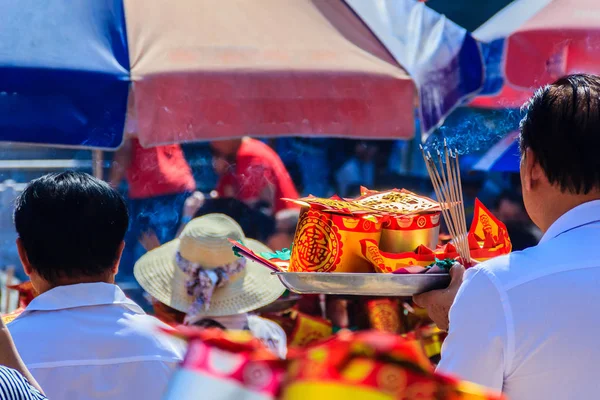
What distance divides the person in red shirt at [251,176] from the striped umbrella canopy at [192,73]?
61 centimetres

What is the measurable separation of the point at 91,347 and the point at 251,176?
2416 millimetres

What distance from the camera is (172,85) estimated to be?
3.04m

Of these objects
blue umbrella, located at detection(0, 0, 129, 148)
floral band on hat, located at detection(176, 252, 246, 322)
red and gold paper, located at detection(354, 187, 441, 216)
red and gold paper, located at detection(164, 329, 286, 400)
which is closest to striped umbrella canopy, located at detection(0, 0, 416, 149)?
blue umbrella, located at detection(0, 0, 129, 148)

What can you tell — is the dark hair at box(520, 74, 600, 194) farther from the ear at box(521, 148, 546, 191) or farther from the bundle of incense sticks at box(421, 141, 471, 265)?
the bundle of incense sticks at box(421, 141, 471, 265)

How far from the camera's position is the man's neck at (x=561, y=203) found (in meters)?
1.20

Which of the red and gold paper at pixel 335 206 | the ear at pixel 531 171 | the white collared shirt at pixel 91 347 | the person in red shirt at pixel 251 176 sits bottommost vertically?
the person in red shirt at pixel 251 176

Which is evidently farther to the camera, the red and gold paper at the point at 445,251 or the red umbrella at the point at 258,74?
the red umbrella at the point at 258,74

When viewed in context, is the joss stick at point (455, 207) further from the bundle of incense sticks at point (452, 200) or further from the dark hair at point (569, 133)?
the dark hair at point (569, 133)

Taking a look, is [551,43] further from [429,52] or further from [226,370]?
[226,370]

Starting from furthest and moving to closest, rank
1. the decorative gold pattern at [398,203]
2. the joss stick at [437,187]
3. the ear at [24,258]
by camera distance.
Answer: the decorative gold pattern at [398,203] → the joss stick at [437,187] → the ear at [24,258]

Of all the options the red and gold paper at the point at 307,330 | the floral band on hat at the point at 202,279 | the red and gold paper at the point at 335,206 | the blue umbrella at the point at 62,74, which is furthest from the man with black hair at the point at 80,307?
the red and gold paper at the point at 307,330

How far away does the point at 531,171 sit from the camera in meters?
1.23

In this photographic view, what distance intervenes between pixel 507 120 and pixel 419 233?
2146mm

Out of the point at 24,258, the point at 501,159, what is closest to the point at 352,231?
the point at 24,258
